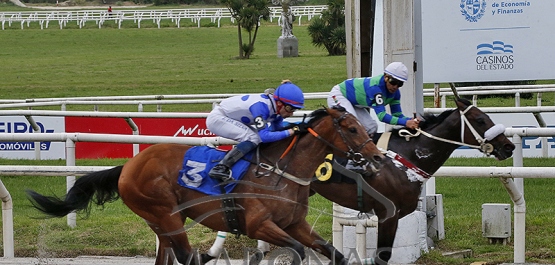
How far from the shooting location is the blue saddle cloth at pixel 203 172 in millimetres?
5441

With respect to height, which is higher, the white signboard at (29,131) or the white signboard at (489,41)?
the white signboard at (489,41)

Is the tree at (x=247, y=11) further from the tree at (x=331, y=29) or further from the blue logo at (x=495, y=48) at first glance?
the blue logo at (x=495, y=48)

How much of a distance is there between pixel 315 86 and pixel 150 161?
17904 mm

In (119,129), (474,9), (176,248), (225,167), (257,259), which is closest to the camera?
(225,167)

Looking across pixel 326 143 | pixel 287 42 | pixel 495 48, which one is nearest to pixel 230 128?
pixel 326 143

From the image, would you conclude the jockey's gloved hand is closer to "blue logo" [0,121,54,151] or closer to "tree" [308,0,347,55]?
"blue logo" [0,121,54,151]

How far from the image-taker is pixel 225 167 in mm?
5418

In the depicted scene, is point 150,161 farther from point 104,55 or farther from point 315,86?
point 104,55

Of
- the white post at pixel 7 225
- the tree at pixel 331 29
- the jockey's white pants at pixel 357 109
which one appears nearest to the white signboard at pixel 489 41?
the jockey's white pants at pixel 357 109

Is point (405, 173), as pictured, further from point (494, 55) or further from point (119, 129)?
point (119, 129)

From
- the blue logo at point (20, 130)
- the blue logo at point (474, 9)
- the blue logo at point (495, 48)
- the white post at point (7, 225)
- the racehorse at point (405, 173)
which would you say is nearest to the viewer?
the racehorse at point (405, 173)

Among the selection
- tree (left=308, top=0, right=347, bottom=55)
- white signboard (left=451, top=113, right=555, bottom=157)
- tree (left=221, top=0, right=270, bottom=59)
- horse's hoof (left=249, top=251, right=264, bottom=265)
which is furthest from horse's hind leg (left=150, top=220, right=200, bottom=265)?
tree (left=221, top=0, right=270, bottom=59)

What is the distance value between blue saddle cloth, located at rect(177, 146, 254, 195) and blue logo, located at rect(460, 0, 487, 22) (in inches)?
132

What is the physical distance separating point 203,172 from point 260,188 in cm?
38
